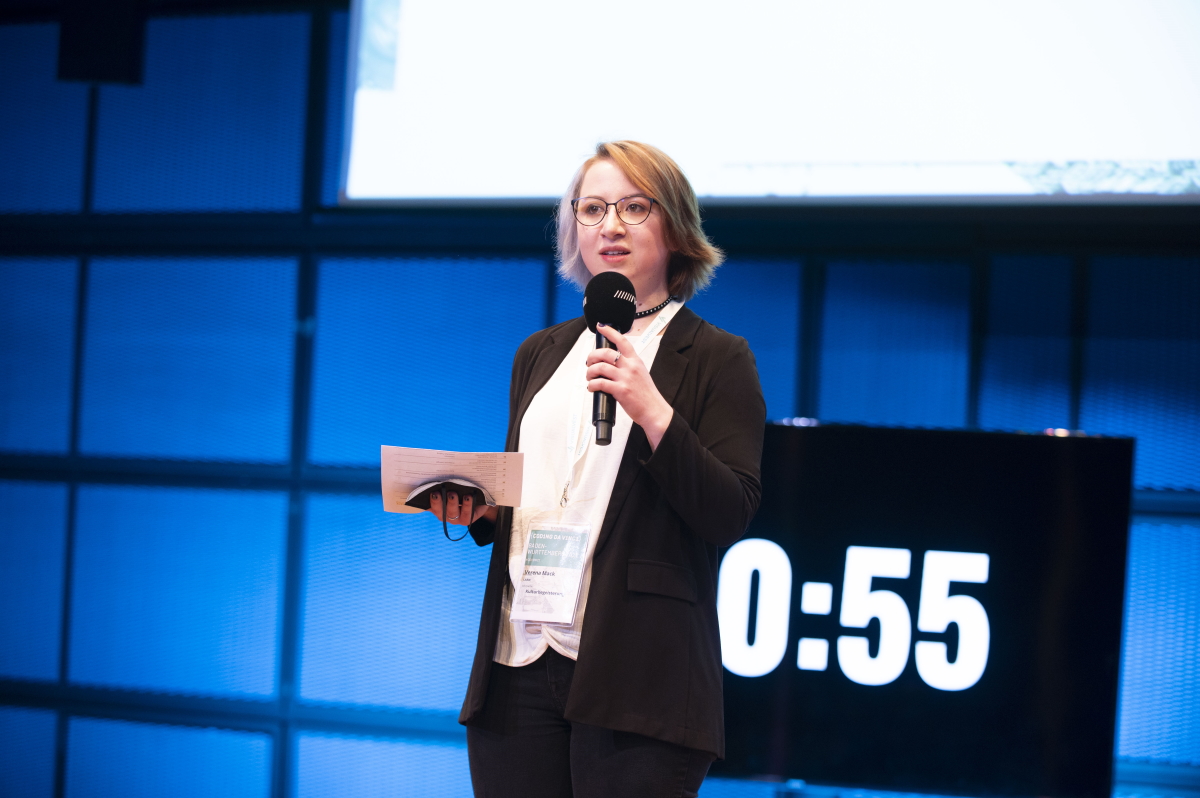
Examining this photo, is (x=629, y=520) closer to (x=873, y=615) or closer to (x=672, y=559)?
(x=672, y=559)

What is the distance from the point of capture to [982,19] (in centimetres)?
244

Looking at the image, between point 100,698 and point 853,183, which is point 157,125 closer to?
point 100,698

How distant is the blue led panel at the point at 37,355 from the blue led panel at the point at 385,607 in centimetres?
96

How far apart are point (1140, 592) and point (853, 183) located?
1307 millimetres

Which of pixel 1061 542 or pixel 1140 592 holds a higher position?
pixel 1061 542

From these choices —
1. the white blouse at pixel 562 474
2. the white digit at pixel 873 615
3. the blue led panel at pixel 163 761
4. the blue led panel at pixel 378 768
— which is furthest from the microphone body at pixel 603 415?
the blue led panel at pixel 163 761

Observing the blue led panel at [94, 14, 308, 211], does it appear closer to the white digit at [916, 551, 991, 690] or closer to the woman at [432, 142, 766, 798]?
the woman at [432, 142, 766, 798]

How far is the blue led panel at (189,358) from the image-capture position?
2.92m

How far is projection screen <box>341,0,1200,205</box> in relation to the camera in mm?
2375

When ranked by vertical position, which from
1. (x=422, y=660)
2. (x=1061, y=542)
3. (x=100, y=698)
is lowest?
(x=100, y=698)

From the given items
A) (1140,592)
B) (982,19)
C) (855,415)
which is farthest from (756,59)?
(1140,592)

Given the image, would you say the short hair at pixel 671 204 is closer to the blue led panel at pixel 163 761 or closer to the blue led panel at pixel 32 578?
the blue led panel at pixel 163 761

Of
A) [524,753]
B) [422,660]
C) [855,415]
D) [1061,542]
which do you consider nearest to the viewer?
[524,753]

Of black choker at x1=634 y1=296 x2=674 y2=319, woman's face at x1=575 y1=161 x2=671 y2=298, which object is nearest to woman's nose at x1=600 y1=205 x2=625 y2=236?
woman's face at x1=575 y1=161 x2=671 y2=298
